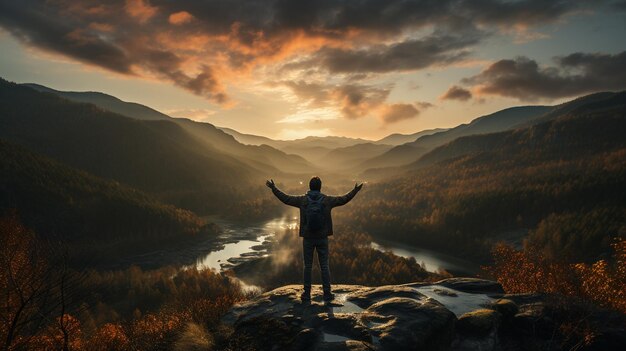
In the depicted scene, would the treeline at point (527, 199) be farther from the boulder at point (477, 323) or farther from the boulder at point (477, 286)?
the boulder at point (477, 323)

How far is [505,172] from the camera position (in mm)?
142250

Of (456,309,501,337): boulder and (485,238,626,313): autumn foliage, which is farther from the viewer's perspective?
(485,238,626,313): autumn foliage

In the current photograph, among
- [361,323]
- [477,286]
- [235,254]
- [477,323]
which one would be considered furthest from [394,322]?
[235,254]

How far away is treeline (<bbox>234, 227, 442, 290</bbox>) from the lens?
57.4m

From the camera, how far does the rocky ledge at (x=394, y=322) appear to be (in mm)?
10219

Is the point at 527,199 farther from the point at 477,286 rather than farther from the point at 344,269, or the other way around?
the point at 477,286

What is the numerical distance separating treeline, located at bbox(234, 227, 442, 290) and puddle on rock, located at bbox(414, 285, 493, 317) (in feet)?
132

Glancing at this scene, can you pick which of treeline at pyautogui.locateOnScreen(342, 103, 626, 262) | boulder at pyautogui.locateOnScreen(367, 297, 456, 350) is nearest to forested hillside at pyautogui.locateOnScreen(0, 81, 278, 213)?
treeline at pyautogui.locateOnScreen(342, 103, 626, 262)

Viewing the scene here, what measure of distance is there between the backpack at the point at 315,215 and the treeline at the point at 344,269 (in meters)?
43.4

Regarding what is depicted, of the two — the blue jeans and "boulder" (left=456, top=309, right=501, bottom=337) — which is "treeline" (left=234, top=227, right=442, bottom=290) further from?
"boulder" (left=456, top=309, right=501, bottom=337)

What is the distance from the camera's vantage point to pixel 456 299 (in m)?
13.6

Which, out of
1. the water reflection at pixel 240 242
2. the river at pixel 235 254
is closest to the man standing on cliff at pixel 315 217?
the river at pixel 235 254

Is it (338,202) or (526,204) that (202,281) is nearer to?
(338,202)

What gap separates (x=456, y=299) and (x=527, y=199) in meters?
97.4
